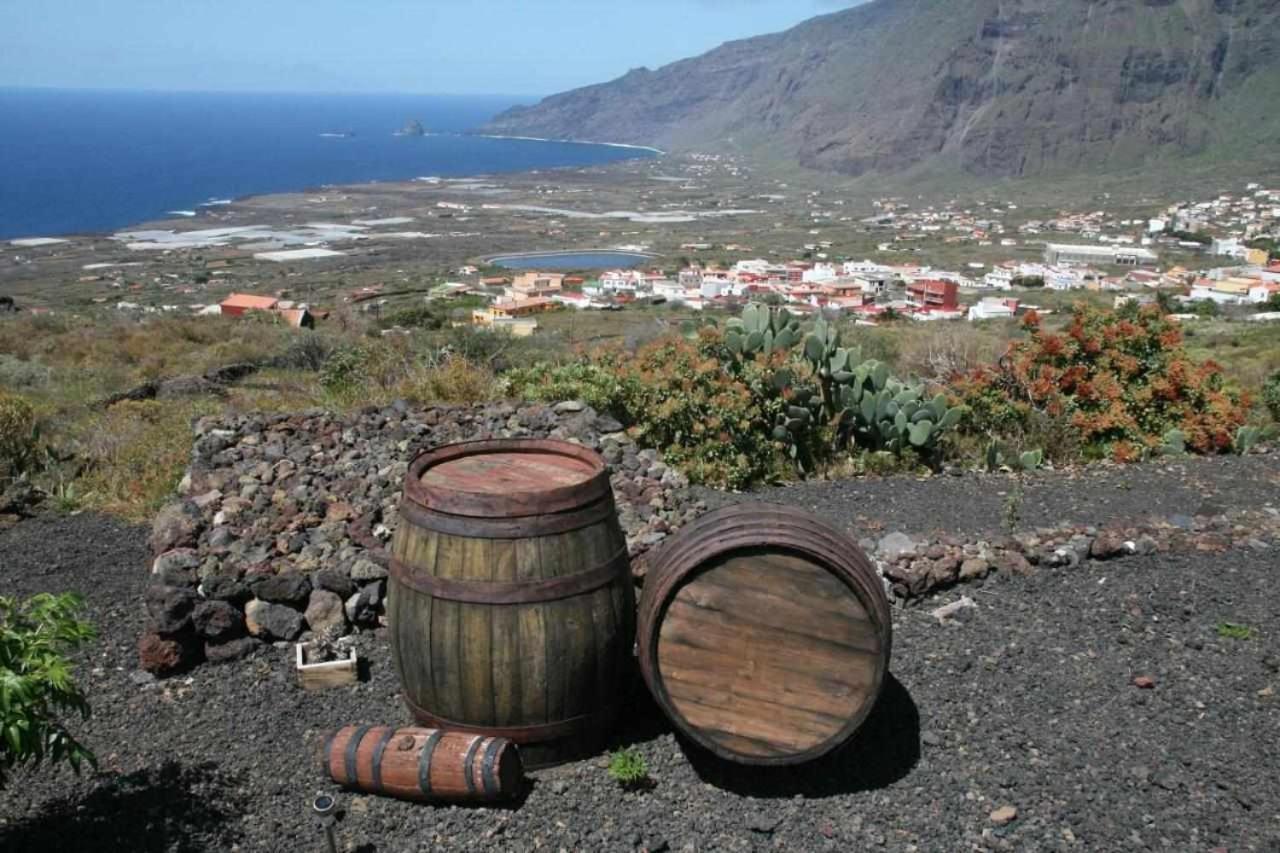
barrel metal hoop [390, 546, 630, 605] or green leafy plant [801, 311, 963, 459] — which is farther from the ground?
barrel metal hoop [390, 546, 630, 605]

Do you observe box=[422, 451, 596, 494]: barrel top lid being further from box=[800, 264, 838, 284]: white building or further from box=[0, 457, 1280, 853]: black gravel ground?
box=[800, 264, 838, 284]: white building

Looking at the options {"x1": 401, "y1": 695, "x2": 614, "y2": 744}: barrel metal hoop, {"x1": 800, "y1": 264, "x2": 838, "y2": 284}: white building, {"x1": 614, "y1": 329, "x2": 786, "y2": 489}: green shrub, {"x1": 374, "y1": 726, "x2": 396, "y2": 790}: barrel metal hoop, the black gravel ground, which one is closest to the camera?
the black gravel ground

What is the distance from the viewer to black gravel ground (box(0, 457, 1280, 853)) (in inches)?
145

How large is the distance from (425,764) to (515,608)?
2.24ft

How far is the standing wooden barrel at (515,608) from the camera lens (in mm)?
3732

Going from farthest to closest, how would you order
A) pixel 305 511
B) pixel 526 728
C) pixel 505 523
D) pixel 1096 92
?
pixel 1096 92
pixel 305 511
pixel 526 728
pixel 505 523

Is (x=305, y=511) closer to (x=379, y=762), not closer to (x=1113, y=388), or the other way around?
(x=379, y=762)

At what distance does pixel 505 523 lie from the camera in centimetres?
371

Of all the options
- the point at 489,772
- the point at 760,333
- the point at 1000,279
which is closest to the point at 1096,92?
the point at 1000,279

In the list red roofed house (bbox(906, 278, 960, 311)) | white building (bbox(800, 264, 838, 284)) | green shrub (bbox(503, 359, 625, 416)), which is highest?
green shrub (bbox(503, 359, 625, 416))

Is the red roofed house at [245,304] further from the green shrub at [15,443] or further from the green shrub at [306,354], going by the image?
the green shrub at [15,443]

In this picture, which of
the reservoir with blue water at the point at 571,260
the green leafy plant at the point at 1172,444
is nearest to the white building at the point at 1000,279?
the reservoir with blue water at the point at 571,260

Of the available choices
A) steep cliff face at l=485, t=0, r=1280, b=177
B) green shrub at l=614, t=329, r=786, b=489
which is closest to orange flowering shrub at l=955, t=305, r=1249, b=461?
green shrub at l=614, t=329, r=786, b=489

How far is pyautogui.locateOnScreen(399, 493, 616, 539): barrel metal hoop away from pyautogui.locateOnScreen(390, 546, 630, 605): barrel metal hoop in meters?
0.18
